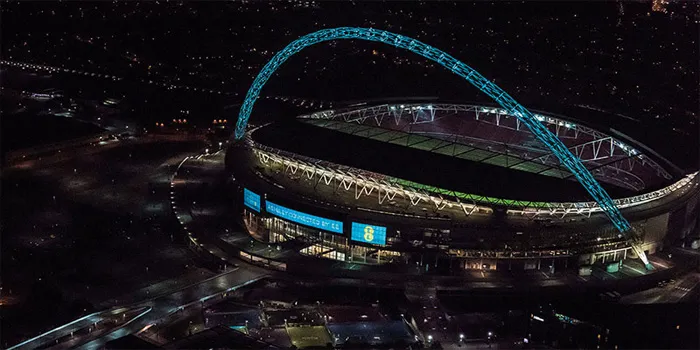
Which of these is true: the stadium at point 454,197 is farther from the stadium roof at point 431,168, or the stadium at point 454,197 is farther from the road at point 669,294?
the road at point 669,294

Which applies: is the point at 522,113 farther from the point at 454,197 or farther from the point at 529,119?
the point at 454,197

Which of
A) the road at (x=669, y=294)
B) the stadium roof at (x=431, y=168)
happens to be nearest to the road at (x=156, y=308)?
the stadium roof at (x=431, y=168)

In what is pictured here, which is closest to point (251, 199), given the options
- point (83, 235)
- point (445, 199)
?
point (83, 235)

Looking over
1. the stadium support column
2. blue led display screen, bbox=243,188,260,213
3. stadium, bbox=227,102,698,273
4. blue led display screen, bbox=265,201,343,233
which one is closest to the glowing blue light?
the stadium support column

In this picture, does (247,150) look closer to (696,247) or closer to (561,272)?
(561,272)

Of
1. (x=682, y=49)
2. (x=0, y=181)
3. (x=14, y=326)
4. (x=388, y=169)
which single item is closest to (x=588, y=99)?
(x=682, y=49)

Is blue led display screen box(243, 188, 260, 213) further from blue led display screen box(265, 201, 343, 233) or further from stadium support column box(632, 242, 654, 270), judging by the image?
stadium support column box(632, 242, 654, 270)

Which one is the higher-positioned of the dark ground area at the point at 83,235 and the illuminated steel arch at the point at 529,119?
the illuminated steel arch at the point at 529,119
